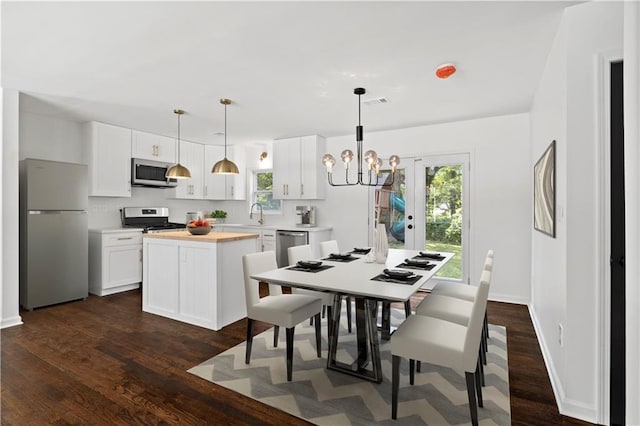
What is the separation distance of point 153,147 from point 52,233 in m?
1.97

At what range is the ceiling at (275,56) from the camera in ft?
6.87

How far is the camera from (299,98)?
3.66 metres

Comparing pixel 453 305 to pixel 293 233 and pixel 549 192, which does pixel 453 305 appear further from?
pixel 293 233

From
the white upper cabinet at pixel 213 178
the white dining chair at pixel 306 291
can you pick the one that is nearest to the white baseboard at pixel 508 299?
the white dining chair at pixel 306 291

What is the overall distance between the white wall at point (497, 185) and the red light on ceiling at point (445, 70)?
5.93 ft

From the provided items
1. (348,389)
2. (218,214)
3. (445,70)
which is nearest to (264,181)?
(218,214)

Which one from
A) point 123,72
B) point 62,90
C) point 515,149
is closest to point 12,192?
Answer: point 62,90

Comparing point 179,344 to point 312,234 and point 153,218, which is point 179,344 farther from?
point 153,218

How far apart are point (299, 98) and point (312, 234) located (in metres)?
2.32

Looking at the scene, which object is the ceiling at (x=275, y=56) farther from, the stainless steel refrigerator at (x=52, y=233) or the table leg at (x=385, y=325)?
the table leg at (x=385, y=325)

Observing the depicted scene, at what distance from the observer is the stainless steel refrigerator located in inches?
153

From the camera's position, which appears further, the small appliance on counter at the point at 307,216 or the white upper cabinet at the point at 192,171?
the white upper cabinet at the point at 192,171

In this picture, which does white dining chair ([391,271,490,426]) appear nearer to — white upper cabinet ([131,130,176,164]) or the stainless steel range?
the stainless steel range

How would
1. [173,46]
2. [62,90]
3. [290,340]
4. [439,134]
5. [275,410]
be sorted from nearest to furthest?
[275,410], [290,340], [173,46], [62,90], [439,134]
